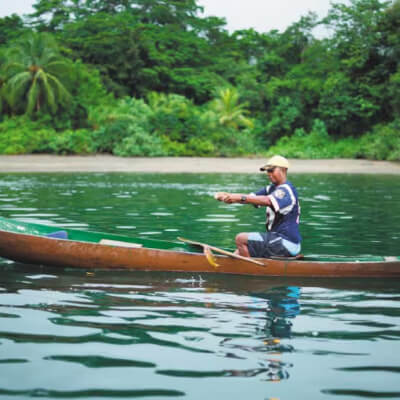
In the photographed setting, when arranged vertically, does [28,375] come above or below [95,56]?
below

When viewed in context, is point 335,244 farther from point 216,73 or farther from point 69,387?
point 216,73

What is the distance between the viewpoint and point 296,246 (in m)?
7.30

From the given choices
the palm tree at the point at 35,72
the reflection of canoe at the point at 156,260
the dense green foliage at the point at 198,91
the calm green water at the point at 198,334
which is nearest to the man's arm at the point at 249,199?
the reflection of canoe at the point at 156,260

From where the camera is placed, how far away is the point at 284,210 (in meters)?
7.00

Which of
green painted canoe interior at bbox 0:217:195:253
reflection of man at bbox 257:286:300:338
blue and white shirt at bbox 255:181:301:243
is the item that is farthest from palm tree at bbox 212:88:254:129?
reflection of man at bbox 257:286:300:338

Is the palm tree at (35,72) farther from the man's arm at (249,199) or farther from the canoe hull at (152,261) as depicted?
the man's arm at (249,199)

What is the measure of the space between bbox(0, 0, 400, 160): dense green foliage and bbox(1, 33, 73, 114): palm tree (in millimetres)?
74

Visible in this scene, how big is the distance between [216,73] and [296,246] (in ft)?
137

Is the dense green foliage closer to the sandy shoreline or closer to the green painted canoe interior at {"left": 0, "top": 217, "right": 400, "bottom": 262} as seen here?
the sandy shoreline

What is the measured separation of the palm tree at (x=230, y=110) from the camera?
129ft

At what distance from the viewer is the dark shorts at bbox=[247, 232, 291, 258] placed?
7.25m

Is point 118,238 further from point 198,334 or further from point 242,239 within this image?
point 198,334

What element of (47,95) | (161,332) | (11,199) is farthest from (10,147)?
→ (161,332)

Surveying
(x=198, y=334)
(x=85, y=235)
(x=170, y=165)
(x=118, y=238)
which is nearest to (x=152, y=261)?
(x=118, y=238)
